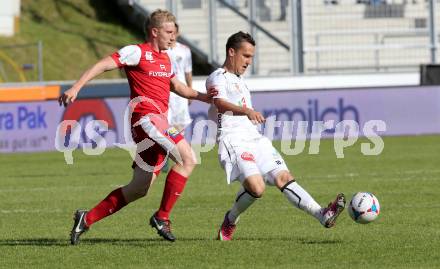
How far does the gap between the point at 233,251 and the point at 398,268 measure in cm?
153

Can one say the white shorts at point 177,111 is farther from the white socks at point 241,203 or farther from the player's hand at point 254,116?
the player's hand at point 254,116

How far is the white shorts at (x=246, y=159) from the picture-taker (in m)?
9.63

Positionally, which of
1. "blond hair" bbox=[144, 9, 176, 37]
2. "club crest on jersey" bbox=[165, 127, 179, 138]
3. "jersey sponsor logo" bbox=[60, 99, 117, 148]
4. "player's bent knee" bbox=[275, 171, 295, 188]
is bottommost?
"jersey sponsor logo" bbox=[60, 99, 117, 148]

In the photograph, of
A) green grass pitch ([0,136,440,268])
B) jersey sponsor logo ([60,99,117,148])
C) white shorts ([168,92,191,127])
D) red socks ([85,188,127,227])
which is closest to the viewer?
green grass pitch ([0,136,440,268])

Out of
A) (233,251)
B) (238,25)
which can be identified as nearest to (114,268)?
(233,251)

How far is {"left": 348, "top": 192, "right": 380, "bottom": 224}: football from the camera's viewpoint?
9453 millimetres

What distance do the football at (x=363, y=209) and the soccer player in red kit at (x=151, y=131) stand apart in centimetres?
145

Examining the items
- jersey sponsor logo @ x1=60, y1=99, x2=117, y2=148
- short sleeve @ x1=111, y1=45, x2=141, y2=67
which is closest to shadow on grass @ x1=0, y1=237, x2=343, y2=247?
short sleeve @ x1=111, y1=45, x2=141, y2=67

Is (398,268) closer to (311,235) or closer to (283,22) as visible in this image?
(311,235)

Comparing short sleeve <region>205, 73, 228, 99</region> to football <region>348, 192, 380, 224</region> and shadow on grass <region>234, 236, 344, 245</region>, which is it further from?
football <region>348, 192, 380, 224</region>

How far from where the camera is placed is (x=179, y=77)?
54.1 feet

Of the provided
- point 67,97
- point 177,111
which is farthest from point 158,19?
point 177,111

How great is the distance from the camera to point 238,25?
27.5m

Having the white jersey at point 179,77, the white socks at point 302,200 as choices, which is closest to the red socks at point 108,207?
the white socks at point 302,200
